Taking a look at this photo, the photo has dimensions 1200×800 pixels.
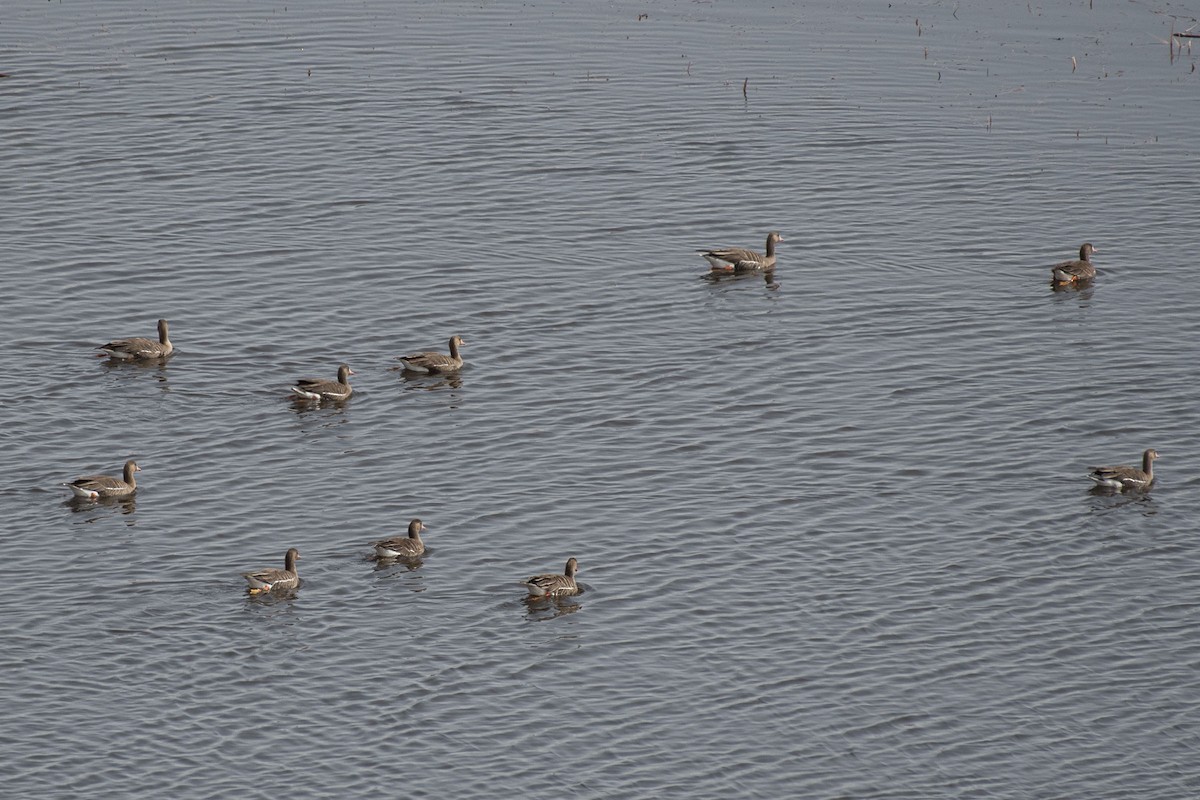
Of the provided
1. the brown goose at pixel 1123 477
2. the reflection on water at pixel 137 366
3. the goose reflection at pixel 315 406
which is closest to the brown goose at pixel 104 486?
the goose reflection at pixel 315 406

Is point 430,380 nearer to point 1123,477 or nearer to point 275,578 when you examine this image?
point 275,578

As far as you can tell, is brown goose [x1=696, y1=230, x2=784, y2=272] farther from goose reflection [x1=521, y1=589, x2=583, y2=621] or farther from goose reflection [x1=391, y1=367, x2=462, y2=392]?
goose reflection [x1=521, y1=589, x2=583, y2=621]

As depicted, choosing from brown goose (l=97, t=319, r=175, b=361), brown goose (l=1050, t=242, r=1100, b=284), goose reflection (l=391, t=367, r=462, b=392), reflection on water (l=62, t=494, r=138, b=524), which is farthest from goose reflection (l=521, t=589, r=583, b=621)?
brown goose (l=1050, t=242, r=1100, b=284)

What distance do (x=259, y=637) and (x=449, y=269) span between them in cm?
1796

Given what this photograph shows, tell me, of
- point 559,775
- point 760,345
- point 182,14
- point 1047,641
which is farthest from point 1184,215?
point 182,14

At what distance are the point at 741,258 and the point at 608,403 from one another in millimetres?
8244

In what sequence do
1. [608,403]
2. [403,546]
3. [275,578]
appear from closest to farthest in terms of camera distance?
[275,578] < [403,546] < [608,403]

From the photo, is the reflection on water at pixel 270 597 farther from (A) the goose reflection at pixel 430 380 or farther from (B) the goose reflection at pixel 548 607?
(A) the goose reflection at pixel 430 380

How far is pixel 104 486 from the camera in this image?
32.2 m

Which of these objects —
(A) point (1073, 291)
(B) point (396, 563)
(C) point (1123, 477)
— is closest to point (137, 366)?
(B) point (396, 563)

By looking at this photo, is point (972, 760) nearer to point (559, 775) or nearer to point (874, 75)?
point (559, 775)

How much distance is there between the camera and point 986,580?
30422 mm

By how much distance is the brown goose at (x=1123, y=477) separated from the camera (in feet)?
108

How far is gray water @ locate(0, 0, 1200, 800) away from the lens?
26109mm
